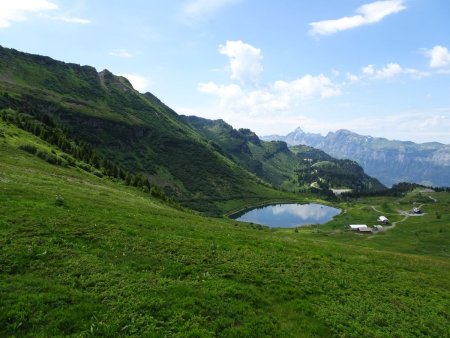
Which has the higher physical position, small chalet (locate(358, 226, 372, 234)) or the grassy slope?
the grassy slope

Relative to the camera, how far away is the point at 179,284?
2139 cm

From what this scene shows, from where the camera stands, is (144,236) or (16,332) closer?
(16,332)

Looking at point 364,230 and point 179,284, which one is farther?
point 364,230

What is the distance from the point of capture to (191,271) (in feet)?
78.7

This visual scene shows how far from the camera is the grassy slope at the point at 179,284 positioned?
17.3 metres

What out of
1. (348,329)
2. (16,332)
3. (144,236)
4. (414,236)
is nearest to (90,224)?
(144,236)

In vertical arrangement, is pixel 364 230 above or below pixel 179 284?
below

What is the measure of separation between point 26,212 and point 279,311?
23216 mm

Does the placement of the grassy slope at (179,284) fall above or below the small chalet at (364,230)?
above

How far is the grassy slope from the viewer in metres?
17.3

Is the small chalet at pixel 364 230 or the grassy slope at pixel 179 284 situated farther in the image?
the small chalet at pixel 364 230

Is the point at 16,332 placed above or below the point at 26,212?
below

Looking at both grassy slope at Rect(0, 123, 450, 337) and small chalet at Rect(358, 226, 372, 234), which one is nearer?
grassy slope at Rect(0, 123, 450, 337)

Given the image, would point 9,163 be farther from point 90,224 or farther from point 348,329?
point 348,329
